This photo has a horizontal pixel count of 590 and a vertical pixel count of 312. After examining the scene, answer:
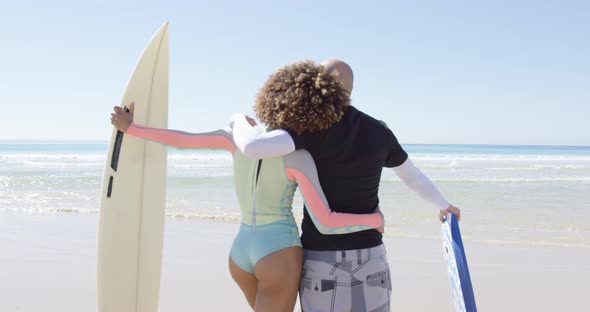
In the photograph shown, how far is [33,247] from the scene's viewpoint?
5547 millimetres

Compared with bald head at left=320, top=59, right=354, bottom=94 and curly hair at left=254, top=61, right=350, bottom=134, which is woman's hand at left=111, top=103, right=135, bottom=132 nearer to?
curly hair at left=254, top=61, right=350, bottom=134

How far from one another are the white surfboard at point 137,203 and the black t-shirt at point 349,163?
1.61 m

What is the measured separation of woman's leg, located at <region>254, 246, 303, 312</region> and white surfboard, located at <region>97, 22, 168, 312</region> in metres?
1.52

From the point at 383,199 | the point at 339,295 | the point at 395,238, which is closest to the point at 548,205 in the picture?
the point at 383,199

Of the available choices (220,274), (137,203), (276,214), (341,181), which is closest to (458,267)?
(341,181)

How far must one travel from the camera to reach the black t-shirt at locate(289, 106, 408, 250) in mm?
1736

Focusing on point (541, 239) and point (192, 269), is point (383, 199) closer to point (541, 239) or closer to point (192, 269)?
point (541, 239)

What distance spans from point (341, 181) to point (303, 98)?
0.31 metres

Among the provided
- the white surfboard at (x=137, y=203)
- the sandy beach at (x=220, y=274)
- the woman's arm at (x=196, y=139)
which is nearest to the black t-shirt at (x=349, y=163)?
the woman's arm at (x=196, y=139)

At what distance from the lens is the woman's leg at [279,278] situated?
Answer: 183cm

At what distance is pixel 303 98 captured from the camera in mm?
1694

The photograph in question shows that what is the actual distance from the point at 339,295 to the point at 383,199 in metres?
7.57

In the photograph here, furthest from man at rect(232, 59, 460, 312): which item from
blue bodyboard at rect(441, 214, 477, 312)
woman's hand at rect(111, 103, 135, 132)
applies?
woman's hand at rect(111, 103, 135, 132)

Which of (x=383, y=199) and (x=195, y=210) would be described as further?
(x=383, y=199)
